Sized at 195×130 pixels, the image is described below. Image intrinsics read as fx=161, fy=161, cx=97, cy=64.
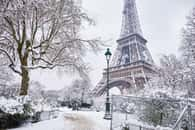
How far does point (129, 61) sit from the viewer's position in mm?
34062

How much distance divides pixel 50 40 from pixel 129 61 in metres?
25.2

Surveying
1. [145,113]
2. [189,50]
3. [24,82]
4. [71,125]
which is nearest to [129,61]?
[189,50]

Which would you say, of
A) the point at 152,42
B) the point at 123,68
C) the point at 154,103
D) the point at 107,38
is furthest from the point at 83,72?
the point at 152,42

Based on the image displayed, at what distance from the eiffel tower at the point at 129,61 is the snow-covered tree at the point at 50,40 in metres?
15.5

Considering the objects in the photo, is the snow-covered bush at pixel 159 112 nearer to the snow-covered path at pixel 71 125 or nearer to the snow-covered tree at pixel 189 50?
the snow-covered path at pixel 71 125

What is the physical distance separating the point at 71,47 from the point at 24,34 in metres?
3.33

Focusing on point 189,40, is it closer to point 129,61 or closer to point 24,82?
point 24,82

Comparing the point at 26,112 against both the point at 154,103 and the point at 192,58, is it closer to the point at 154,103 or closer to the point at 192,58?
the point at 154,103

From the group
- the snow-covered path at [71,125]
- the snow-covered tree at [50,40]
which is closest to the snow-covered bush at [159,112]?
the snow-covered path at [71,125]

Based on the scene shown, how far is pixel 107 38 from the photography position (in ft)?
39.3

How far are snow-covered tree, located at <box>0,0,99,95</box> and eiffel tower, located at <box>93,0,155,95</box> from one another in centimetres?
1546

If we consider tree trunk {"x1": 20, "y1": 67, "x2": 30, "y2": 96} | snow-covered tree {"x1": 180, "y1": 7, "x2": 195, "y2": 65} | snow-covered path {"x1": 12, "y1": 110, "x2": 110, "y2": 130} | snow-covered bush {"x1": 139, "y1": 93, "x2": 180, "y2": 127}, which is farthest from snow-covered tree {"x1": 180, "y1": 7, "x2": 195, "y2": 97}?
tree trunk {"x1": 20, "y1": 67, "x2": 30, "y2": 96}

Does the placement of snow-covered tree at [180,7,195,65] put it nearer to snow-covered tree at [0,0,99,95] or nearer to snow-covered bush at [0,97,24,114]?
snow-covered tree at [0,0,99,95]

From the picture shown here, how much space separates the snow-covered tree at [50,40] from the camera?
9250 mm
